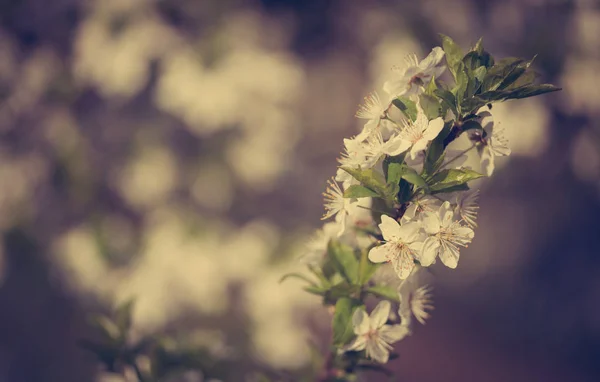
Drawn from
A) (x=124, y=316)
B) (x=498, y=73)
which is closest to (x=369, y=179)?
(x=498, y=73)

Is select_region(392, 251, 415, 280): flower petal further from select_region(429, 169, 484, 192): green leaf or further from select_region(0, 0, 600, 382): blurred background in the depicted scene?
select_region(0, 0, 600, 382): blurred background

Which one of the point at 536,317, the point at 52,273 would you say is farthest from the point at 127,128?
the point at 536,317

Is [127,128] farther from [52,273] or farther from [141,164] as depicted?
[52,273]

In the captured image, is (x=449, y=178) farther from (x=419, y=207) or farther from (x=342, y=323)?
(x=342, y=323)

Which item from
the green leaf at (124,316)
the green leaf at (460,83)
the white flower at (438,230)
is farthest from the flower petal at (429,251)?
the green leaf at (124,316)

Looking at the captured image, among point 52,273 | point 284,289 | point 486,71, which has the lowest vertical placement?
point 486,71

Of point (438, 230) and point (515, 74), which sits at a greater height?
point (515, 74)
